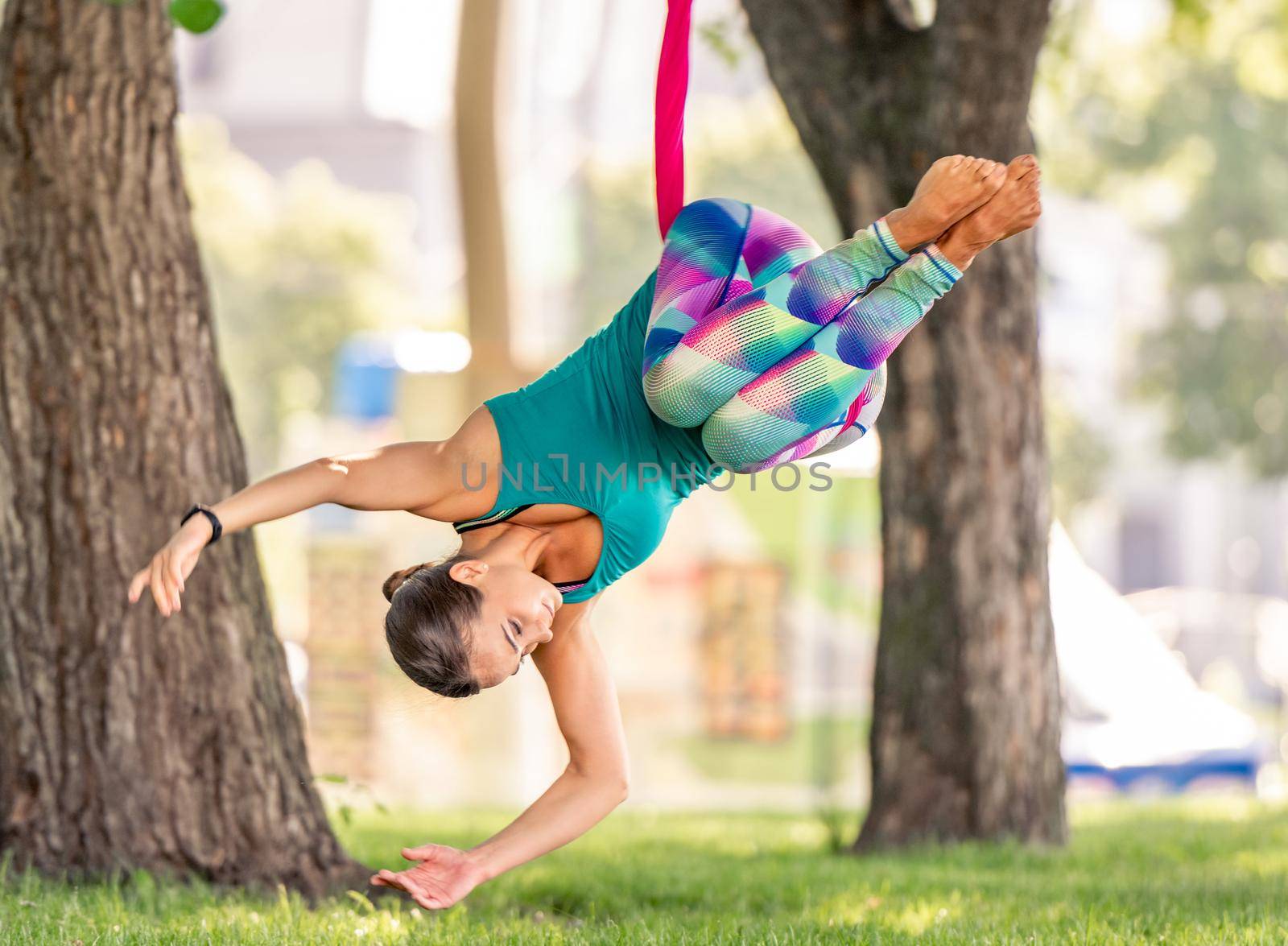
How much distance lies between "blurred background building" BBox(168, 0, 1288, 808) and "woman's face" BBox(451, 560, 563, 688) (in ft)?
1.32

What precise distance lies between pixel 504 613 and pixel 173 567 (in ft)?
2.44

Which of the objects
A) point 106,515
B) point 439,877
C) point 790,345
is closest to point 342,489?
point 439,877

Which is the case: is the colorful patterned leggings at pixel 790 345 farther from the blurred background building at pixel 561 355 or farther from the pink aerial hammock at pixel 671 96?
the blurred background building at pixel 561 355

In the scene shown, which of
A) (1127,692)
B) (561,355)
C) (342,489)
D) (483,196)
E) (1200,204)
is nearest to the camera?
(342,489)

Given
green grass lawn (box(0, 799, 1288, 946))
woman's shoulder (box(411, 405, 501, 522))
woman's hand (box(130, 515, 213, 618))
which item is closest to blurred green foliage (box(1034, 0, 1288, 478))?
green grass lawn (box(0, 799, 1288, 946))

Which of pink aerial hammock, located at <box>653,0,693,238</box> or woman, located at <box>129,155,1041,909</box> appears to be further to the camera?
pink aerial hammock, located at <box>653,0,693,238</box>

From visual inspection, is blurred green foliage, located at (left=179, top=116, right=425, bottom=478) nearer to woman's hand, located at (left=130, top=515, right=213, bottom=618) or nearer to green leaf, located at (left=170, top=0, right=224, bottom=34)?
green leaf, located at (left=170, top=0, right=224, bottom=34)

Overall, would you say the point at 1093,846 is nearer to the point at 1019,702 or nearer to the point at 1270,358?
the point at 1019,702

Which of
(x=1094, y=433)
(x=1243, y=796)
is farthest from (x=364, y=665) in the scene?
(x=1094, y=433)

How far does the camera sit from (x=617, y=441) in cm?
357

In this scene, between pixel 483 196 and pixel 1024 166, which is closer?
pixel 1024 166

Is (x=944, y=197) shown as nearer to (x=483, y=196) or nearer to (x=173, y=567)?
(x=173, y=567)

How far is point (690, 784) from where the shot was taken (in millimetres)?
12039

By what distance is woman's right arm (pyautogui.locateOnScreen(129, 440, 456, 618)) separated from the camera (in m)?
3.24
